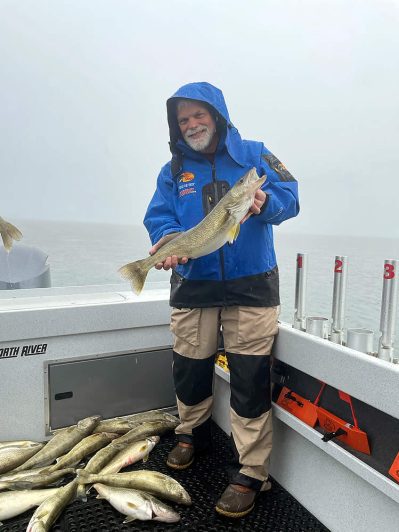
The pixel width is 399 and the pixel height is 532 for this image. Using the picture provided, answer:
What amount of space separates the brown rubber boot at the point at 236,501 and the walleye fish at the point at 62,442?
1.06m

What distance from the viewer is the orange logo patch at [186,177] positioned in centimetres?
248

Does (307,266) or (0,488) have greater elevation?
(307,266)

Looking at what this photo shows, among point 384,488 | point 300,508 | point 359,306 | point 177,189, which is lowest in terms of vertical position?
point 300,508

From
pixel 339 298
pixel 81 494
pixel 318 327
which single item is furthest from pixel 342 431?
pixel 81 494

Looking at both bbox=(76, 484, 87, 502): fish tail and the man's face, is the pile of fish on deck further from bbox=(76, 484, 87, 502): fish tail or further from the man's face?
the man's face

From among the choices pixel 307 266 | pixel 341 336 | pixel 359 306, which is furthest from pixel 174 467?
pixel 359 306

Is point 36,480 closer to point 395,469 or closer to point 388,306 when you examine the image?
point 395,469

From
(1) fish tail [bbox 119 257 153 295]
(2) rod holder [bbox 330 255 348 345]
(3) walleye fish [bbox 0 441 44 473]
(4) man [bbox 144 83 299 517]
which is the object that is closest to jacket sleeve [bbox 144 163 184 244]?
(4) man [bbox 144 83 299 517]

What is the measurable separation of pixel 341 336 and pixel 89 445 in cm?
169

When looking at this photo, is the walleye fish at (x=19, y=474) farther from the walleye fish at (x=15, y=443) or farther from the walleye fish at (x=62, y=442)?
the walleye fish at (x=15, y=443)

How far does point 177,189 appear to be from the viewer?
101 inches

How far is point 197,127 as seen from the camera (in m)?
2.47

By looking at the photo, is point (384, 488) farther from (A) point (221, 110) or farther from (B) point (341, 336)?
(A) point (221, 110)

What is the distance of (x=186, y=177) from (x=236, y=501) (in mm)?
1762
